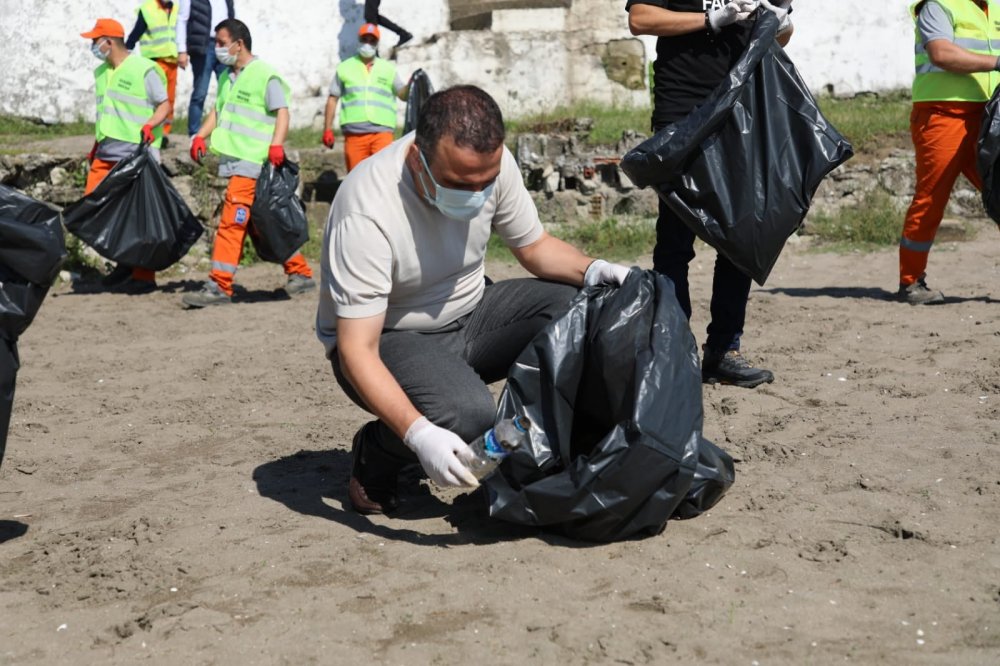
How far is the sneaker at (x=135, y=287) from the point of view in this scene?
800 centimetres

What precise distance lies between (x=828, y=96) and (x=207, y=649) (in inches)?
419

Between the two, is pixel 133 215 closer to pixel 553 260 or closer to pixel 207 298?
pixel 207 298

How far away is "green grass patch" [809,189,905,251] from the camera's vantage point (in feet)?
27.2

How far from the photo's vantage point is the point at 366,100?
8.83m

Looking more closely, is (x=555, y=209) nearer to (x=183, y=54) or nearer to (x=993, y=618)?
(x=183, y=54)

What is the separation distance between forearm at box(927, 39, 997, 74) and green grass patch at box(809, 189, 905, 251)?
2.27 meters

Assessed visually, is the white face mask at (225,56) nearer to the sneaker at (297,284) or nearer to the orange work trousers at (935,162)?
the sneaker at (297,284)

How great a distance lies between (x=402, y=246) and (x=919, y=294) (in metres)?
3.88

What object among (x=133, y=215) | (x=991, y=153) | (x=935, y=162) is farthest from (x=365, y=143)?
(x=991, y=153)

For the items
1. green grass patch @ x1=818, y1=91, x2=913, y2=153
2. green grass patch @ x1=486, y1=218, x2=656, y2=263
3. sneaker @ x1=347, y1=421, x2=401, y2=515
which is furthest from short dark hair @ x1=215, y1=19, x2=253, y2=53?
green grass patch @ x1=818, y1=91, x2=913, y2=153

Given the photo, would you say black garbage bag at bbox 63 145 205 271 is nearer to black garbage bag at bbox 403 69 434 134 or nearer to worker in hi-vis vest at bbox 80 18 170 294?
worker in hi-vis vest at bbox 80 18 170 294

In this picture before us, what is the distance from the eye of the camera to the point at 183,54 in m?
10.4

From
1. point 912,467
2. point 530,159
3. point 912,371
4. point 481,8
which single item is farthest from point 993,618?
point 481,8

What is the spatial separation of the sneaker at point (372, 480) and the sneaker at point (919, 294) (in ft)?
12.2
